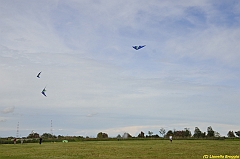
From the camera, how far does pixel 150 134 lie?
407 feet

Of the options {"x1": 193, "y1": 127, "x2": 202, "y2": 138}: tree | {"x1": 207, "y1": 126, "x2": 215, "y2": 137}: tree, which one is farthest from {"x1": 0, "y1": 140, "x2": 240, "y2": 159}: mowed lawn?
{"x1": 193, "y1": 127, "x2": 202, "y2": 138}: tree

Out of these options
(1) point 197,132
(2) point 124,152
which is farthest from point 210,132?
(2) point 124,152

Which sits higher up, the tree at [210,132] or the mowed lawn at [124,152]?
the tree at [210,132]

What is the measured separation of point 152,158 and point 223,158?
5.93 metres

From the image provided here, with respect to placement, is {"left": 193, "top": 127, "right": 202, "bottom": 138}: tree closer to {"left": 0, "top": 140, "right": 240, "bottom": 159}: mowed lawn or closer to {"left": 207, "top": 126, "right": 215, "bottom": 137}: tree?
{"left": 207, "top": 126, "right": 215, "bottom": 137}: tree

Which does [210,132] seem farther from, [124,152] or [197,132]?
[124,152]

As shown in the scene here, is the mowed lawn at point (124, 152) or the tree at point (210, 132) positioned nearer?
the mowed lawn at point (124, 152)

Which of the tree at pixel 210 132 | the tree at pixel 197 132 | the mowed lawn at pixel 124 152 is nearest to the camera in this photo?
the mowed lawn at pixel 124 152

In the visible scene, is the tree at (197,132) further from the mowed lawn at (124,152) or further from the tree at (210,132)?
the mowed lawn at (124,152)

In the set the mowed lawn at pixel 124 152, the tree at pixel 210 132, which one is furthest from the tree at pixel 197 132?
the mowed lawn at pixel 124 152

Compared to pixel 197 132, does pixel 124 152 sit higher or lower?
lower

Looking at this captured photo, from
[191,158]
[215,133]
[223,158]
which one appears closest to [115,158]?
[191,158]

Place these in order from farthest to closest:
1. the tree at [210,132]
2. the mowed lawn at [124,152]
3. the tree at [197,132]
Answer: the tree at [197,132] → the tree at [210,132] → the mowed lawn at [124,152]

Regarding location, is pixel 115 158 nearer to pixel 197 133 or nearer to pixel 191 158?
pixel 191 158
